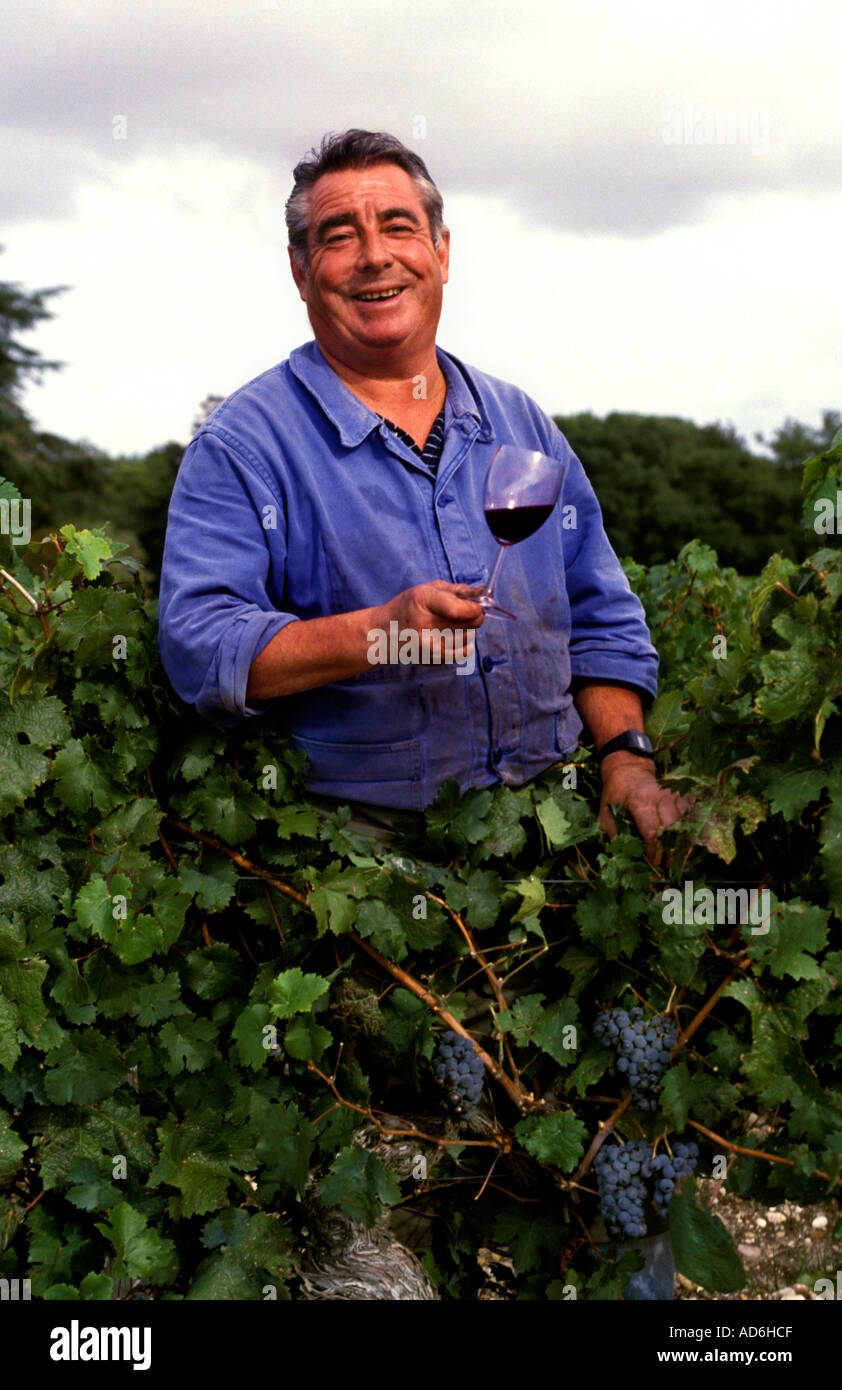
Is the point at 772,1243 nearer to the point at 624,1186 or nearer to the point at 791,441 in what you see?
the point at 624,1186

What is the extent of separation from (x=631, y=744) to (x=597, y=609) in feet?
1.26

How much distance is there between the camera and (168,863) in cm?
301

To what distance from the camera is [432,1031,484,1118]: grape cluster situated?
2943mm

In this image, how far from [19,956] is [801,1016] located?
1587 mm

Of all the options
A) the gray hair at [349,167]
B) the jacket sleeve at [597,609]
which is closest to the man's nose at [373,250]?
the gray hair at [349,167]

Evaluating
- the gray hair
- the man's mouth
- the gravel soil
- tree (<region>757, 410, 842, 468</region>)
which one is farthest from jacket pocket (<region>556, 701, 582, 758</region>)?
tree (<region>757, 410, 842, 468</region>)

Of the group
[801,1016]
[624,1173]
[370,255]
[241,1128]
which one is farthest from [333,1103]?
[370,255]

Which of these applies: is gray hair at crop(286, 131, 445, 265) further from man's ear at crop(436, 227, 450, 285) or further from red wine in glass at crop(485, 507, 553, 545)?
red wine in glass at crop(485, 507, 553, 545)

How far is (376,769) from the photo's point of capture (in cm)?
304

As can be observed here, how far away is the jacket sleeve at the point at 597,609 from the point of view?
11.2ft

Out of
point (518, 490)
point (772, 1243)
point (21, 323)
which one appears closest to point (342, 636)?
point (518, 490)

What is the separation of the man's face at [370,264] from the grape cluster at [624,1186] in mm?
1865

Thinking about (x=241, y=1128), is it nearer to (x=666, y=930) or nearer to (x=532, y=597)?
(x=666, y=930)

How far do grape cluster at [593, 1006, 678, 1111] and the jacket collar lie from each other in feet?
4.54
